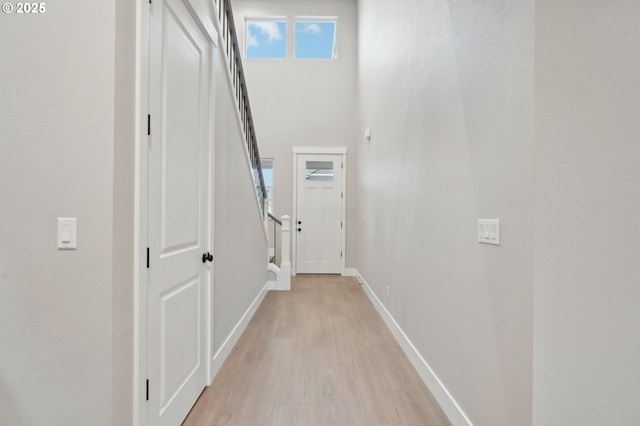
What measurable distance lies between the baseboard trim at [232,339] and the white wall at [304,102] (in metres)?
2.71

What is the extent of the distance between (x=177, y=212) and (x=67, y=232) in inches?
21.9

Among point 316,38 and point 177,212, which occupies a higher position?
point 316,38

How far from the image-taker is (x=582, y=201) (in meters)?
1.10

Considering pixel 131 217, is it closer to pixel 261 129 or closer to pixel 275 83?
pixel 261 129

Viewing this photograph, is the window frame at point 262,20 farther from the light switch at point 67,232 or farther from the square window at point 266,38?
the light switch at point 67,232

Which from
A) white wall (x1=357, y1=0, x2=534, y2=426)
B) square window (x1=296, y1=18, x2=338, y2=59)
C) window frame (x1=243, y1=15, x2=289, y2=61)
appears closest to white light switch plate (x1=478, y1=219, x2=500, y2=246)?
white wall (x1=357, y1=0, x2=534, y2=426)

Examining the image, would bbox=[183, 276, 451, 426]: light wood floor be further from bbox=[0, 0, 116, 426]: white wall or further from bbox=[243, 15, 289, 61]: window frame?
bbox=[243, 15, 289, 61]: window frame

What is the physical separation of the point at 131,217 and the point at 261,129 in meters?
5.06

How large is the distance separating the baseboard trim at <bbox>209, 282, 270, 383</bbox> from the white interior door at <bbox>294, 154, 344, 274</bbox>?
2.08 m

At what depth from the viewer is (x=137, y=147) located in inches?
50.7

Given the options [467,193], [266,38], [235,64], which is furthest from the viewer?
[266,38]

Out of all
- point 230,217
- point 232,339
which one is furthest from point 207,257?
point 232,339

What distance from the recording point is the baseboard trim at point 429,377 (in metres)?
1.67

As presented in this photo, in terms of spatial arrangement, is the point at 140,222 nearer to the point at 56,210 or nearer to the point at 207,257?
the point at 56,210
